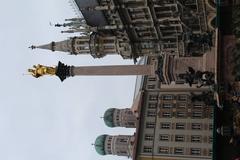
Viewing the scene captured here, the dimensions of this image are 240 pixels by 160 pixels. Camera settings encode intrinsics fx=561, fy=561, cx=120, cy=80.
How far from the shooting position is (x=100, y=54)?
88312 mm

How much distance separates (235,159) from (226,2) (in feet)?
55.1

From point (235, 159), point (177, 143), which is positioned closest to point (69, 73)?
point (235, 159)

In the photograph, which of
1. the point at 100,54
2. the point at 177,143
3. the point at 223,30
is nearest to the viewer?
the point at 223,30

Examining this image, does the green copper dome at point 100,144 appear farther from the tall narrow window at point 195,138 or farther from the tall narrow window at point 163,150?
the tall narrow window at point 195,138

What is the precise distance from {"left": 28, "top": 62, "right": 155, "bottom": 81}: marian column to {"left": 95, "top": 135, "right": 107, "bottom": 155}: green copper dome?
76633 mm

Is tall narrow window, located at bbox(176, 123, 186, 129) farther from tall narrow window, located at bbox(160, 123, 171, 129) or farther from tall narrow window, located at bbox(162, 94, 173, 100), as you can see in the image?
tall narrow window, located at bbox(162, 94, 173, 100)

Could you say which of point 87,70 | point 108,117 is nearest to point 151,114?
point 108,117

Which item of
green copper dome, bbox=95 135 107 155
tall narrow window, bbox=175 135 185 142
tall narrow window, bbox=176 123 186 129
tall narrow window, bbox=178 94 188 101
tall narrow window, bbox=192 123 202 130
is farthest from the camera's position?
green copper dome, bbox=95 135 107 155

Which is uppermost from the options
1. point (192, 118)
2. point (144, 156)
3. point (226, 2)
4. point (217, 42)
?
point (226, 2)

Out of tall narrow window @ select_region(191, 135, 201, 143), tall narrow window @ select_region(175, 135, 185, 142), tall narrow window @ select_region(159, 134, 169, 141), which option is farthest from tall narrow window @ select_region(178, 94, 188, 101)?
tall narrow window @ select_region(191, 135, 201, 143)

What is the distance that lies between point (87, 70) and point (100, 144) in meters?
78.2

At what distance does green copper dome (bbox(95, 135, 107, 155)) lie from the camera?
132 metres

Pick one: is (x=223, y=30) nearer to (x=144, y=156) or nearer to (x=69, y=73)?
(x=69, y=73)

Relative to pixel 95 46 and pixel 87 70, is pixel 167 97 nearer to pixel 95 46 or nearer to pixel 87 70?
pixel 95 46
